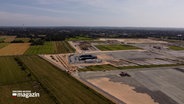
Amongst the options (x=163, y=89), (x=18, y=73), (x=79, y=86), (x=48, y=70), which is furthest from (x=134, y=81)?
(x=18, y=73)

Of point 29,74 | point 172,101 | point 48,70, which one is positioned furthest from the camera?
point 48,70

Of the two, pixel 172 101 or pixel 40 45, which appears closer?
pixel 172 101

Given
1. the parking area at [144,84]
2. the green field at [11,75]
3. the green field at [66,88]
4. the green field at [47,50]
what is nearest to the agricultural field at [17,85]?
the green field at [11,75]

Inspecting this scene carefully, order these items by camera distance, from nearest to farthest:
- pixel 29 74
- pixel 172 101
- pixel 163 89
→ pixel 172 101
pixel 163 89
pixel 29 74

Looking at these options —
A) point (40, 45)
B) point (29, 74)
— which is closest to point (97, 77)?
point (29, 74)

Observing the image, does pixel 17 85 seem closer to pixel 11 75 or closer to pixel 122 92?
pixel 11 75

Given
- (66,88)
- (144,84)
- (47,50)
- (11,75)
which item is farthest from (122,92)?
(47,50)

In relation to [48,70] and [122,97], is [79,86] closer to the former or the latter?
[122,97]

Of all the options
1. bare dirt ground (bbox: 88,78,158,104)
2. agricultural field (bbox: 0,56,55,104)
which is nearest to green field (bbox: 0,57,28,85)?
agricultural field (bbox: 0,56,55,104)
